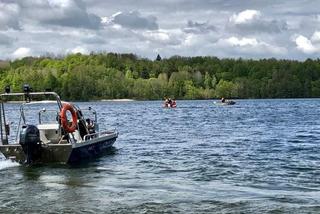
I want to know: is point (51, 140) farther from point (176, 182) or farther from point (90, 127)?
point (176, 182)

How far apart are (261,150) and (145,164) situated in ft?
31.4

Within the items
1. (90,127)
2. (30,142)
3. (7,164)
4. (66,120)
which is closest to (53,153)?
(30,142)

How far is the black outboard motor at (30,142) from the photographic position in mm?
28234

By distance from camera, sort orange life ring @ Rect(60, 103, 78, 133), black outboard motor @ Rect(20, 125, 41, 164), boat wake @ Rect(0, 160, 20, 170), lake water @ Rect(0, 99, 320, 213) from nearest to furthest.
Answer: lake water @ Rect(0, 99, 320, 213), black outboard motor @ Rect(20, 125, 41, 164), boat wake @ Rect(0, 160, 20, 170), orange life ring @ Rect(60, 103, 78, 133)

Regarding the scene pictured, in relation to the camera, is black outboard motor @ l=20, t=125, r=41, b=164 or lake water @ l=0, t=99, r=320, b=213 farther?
black outboard motor @ l=20, t=125, r=41, b=164

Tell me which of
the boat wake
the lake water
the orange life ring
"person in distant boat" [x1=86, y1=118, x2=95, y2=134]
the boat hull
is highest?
the orange life ring

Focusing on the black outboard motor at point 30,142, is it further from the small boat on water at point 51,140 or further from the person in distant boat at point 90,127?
the person in distant boat at point 90,127

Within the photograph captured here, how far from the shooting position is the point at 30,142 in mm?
28359

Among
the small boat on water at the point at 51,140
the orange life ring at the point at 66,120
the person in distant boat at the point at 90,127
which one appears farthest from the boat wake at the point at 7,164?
the person in distant boat at the point at 90,127

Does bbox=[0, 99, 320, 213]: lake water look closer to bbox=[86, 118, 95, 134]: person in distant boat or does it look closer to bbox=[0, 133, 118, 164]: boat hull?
bbox=[0, 133, 118, 164]: boat hull

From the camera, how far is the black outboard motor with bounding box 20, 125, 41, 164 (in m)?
28.2

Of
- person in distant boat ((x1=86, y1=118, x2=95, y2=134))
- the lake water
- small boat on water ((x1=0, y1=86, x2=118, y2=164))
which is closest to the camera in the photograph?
the lake water

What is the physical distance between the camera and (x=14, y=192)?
73.8 ft

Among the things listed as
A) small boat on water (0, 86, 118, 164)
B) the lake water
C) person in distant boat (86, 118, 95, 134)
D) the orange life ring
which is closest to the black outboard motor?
small boat on water (0, 86, 118, 164)
